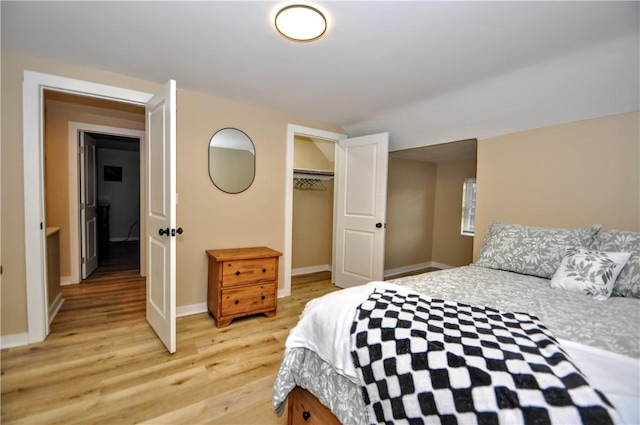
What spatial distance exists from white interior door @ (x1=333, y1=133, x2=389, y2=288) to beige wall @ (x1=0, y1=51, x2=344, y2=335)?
1.78 feet

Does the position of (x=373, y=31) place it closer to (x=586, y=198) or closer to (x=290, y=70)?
(x=290, y=70)

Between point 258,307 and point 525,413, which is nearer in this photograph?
point 525,413

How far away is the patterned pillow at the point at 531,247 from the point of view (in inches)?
74.1

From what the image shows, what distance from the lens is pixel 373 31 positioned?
1755mm

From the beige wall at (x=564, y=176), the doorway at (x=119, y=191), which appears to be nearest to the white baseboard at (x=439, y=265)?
the beige wall at (x=564, y=176)

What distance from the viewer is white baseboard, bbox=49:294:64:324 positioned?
2703 mm

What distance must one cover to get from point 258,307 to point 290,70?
226 centimetres

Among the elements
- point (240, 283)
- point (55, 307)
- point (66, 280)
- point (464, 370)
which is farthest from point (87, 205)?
point (464, 370)

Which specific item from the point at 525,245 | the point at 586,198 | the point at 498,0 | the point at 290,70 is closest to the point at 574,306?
the point at 525,245

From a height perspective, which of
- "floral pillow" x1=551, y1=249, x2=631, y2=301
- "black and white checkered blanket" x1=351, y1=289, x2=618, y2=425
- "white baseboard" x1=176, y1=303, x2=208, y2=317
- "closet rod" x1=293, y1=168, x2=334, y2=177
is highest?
"closet rod" x1=293, y1=168, x2=334, y2=177

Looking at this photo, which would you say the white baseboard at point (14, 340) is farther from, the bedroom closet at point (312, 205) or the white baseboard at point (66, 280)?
the bedroom closet at point (312, 205)

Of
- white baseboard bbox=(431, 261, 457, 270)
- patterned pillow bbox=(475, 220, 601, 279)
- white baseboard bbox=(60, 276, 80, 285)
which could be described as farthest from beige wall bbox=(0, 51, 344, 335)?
white baseboard bbox=(431, 261, 457, 270)

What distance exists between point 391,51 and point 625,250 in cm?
192

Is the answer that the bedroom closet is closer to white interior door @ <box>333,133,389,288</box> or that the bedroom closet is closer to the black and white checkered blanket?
white interior door @ <box>333,133,389,288</box>
